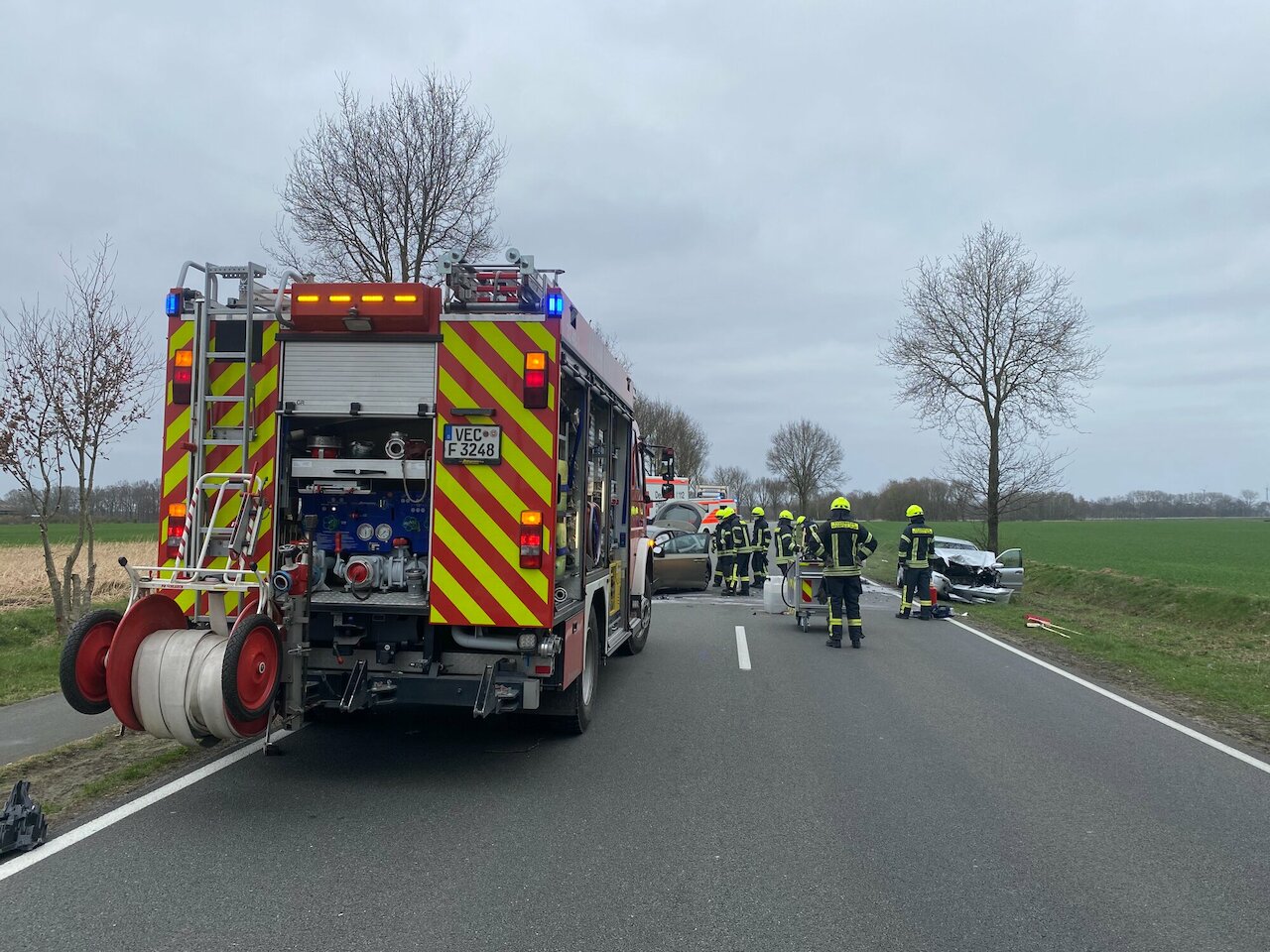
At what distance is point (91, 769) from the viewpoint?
580 cm

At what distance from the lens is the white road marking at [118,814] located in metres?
4.23

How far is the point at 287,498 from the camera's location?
5953 millimetres

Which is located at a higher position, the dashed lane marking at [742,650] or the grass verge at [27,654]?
the grass verge at [27,654]

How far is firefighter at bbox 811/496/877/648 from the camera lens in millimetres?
12055

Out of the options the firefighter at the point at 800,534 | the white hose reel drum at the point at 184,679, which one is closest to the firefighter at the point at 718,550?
the firefighter at the point at 800,534

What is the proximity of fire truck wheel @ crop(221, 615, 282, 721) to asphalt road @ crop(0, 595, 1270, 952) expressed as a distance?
62 cm

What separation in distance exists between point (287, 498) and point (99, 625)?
1.35 m

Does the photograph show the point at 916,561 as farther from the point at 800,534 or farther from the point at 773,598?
the point at 773,598

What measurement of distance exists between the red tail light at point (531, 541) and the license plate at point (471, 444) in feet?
1.38

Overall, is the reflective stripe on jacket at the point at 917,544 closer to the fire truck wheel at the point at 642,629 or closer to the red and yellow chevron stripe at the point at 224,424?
the fire truck wheel at the point at 642,629

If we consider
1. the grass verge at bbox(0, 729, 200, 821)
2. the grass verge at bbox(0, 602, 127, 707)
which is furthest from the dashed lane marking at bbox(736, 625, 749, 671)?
the grass verge at bbox(0, 602, 127, 707)

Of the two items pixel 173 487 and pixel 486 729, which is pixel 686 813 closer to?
pixel 486 729

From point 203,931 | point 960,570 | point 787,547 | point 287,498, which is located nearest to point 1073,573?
point 960,570

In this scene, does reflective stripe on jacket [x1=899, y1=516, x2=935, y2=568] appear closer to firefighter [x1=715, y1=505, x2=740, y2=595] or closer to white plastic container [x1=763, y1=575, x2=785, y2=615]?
white plastic container [x1=763, y1=575, x2=785, y2=615]
